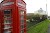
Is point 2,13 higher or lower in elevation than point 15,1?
lower

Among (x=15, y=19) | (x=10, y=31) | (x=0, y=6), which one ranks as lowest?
(x=10, y=31)

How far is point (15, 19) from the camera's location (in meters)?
3.25

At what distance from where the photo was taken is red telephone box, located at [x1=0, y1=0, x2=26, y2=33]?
3244mm

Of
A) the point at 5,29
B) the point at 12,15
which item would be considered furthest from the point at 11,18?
the point at 5,29

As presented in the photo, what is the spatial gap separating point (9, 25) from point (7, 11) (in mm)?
246

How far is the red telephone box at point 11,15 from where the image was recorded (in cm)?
324

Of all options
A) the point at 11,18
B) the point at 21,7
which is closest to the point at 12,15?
the point at 11,18

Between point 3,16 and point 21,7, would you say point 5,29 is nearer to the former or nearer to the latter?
point 3,16

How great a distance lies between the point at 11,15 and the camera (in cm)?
332

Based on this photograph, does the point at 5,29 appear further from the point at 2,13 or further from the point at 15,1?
the point at 15,1

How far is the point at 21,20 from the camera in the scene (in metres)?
3.57

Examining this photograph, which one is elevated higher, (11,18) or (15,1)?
(15,1)

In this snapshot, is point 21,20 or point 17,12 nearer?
point 17,12

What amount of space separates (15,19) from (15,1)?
304 millimetres
